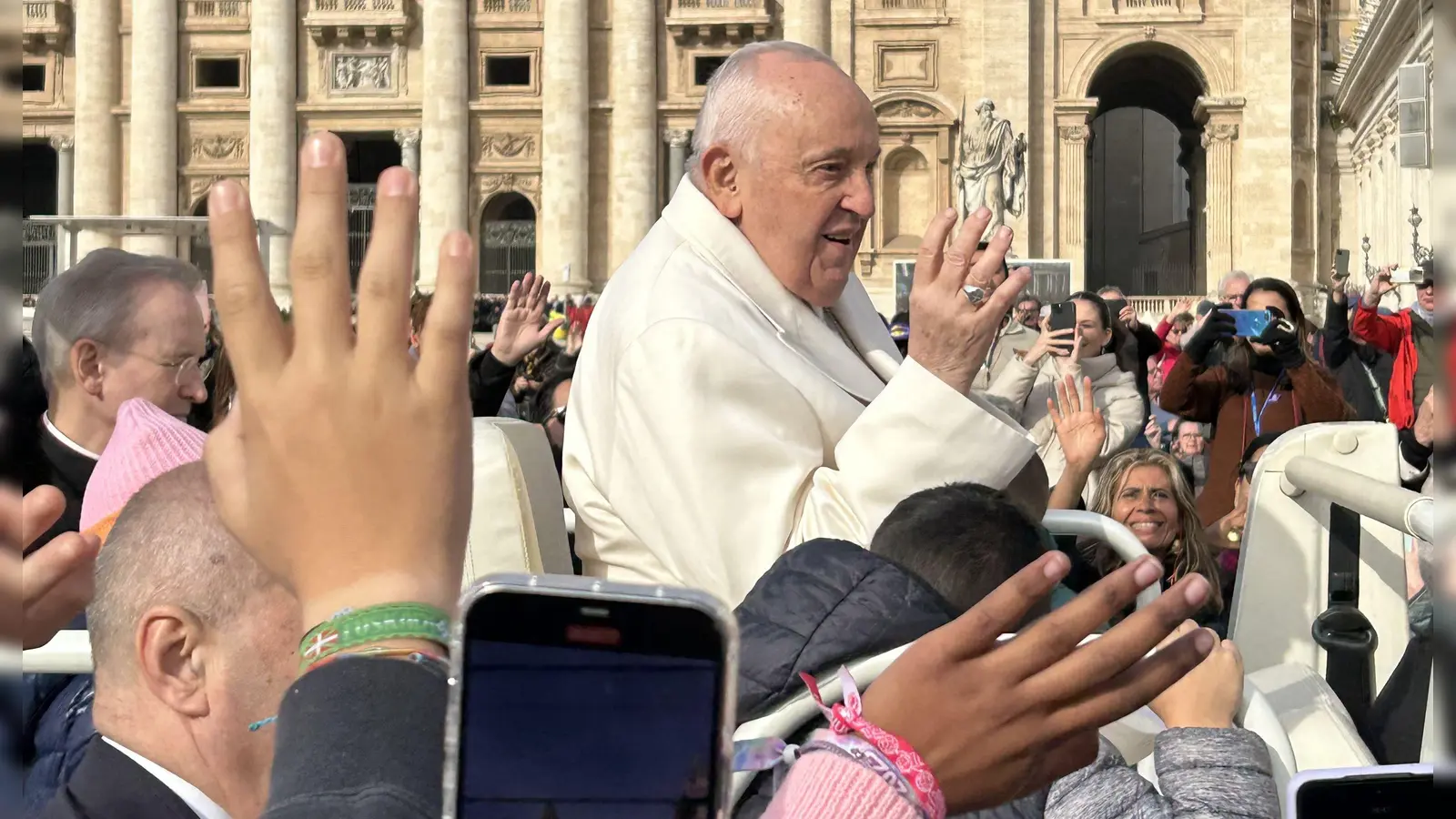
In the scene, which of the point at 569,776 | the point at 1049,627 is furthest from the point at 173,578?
the point at 1049,627

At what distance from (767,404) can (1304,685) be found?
106cm

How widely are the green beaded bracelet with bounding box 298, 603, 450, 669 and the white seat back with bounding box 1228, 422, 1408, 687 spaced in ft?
8.15

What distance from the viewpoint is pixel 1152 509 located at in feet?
15.1

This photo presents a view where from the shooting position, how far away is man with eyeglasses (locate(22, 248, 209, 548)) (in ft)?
11.2

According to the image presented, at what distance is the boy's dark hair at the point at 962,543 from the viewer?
179 cm

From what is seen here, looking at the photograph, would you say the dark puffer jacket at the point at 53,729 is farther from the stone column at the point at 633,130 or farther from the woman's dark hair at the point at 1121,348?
the stone column at the point at 633,130

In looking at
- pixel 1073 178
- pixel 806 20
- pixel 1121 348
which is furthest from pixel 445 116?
pixel 1121 348

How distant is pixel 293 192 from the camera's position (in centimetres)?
3014

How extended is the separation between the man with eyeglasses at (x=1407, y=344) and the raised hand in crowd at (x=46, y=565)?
4.06 meters

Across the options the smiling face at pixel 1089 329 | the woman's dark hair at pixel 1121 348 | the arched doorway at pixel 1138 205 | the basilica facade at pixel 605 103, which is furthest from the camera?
the arched doorway at pixel 1138 205

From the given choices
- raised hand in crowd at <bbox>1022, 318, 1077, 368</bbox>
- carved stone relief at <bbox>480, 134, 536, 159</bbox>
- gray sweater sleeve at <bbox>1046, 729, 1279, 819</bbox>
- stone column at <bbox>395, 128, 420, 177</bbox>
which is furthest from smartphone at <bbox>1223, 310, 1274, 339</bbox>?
stone column at <bbox>395, 128, 420, 177</bbox>

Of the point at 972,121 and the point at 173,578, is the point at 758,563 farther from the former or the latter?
the point at 972,121

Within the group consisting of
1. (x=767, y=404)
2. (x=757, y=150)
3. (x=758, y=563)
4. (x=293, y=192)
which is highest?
(x=293, y=192)

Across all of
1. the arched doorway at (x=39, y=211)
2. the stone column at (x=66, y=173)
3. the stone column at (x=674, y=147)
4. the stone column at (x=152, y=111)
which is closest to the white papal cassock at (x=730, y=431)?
the arched doorway at (x=39, y=211)
